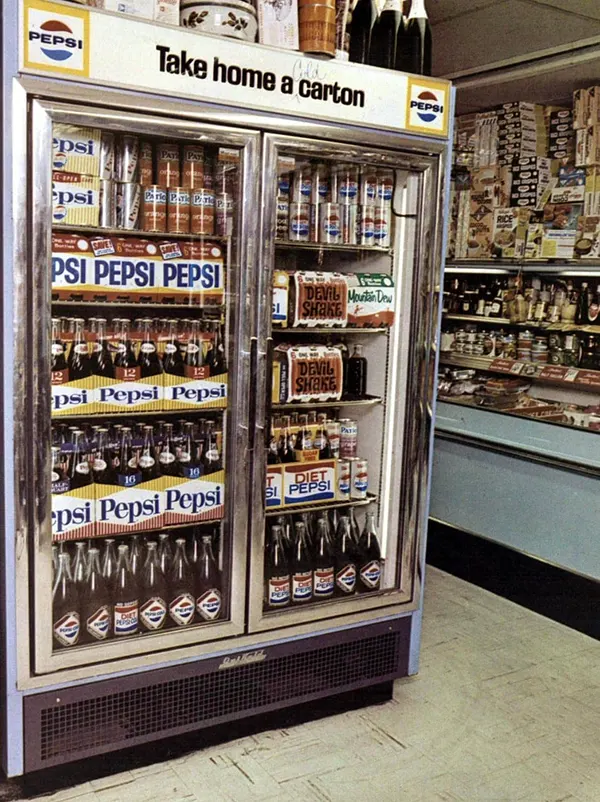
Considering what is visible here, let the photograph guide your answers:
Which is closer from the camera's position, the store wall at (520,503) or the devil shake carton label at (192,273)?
the devil shake carton label at (192,273)

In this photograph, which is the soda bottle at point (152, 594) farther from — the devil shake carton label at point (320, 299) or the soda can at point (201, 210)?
the soda can at point (201, 210)

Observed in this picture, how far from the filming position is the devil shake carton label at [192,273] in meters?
2.89

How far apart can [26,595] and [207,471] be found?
0.78 m

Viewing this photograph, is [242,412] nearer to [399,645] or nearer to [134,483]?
[134,483]

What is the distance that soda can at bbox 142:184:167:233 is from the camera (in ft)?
9.37

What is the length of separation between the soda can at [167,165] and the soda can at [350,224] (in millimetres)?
676

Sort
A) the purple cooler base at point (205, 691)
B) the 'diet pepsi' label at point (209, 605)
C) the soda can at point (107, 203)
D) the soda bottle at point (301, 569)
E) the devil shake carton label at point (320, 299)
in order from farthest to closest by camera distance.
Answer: the soda bottle at point (301, 569) → the devil shake carton label at point (320, 299) → the 'diet pepsi' label at point (209, 605) → the soda can at point (107, 203) → the purple cooler base at point (205, 691)

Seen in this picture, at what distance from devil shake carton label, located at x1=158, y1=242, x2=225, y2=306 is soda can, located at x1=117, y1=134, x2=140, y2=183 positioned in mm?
256

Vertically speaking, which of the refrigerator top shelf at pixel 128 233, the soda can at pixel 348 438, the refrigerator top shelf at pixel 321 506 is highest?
the refrigerator top shelf at pixel 128 233

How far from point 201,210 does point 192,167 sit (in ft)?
0.52

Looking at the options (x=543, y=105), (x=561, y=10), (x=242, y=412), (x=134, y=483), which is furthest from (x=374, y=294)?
(x=543, y=105)

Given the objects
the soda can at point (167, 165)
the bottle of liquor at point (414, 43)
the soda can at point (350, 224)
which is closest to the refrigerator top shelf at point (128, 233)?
the soda can at point (167, 165)

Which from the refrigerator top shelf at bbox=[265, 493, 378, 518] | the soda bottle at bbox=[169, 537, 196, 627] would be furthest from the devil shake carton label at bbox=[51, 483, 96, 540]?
the refrigerator top shelf at bbox=[265, 493, 378, 518]

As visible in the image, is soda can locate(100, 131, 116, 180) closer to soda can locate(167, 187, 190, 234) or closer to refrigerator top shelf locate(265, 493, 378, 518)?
soda can locate(167, 187, 190, 234)
